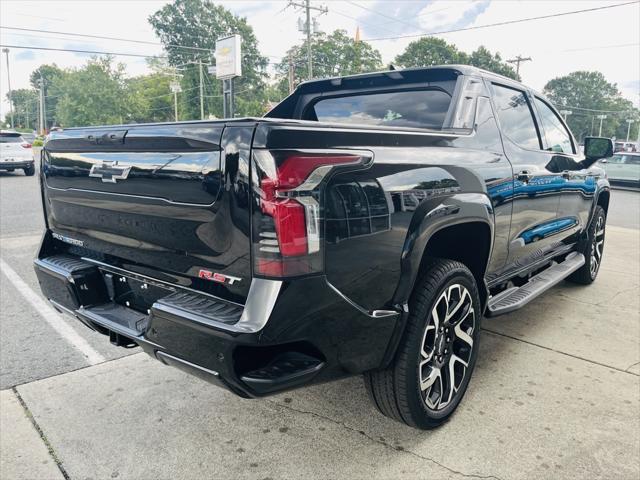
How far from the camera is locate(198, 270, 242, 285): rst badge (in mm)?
1964

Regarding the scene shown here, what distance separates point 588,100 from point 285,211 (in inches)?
4512

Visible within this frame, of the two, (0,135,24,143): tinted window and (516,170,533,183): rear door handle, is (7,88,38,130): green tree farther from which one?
(516,170,533,183): rear door handle

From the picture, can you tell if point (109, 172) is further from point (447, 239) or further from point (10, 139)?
point (10, 139)

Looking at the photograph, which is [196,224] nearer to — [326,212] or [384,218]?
[326,212]

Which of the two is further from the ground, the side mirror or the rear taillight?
the side mirror

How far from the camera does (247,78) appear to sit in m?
72.6

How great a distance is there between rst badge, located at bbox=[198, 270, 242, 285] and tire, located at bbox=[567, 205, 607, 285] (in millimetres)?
4295

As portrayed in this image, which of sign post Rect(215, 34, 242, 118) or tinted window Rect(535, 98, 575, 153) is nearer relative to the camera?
tinted window Rect(535, 98, 575, 153)

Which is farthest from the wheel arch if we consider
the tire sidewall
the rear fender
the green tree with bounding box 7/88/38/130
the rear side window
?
the green tree with bounding box 7/88/38/130

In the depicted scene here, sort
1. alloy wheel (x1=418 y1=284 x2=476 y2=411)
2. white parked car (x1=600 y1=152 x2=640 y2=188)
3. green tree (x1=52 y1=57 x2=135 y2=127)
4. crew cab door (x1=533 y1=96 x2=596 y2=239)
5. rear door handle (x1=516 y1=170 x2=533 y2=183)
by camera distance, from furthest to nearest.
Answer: green tree (x1=52 y1=57 x2=135 y2=127) → white parked car (x1=600 y1=152 x2=640 y2=188) → crew cab door (x1=533 y1=96 x2=596 y2=239) → rear door handle (x1=516 y1=170 x2=533 y2=183) → alloy wheel (x1=418 y1=284 x2=476 y2=411)

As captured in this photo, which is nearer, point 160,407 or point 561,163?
point 160,407

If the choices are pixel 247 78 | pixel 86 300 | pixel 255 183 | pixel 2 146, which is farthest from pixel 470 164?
pixel 247 78

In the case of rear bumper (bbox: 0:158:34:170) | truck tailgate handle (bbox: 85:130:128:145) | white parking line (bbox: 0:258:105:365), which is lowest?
white parking line (bbox: 0:258:105:365)

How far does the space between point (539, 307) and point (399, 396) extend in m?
2.85
